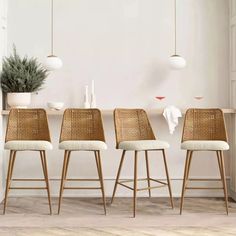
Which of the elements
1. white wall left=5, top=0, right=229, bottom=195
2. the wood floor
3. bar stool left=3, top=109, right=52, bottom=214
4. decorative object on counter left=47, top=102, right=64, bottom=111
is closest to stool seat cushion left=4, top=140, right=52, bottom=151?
bar stool left=3, top=109, right=52, bottom=214

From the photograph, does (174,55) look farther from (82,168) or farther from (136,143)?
(82,168)

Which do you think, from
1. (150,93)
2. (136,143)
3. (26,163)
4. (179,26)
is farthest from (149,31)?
(26,163)

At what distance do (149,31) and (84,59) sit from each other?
2.40ft

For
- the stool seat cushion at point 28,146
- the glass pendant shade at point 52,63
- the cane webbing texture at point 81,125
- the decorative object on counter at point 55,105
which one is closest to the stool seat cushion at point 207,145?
the cane webbing texture at point 81,125

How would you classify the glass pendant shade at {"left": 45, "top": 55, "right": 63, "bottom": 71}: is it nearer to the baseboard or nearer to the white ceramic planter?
the white ceramic planter

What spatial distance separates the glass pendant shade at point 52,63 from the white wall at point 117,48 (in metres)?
0.25

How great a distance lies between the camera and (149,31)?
461 cm

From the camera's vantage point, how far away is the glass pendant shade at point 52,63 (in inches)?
170

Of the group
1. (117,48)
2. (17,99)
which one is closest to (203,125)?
(117,48)

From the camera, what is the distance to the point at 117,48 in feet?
15.1

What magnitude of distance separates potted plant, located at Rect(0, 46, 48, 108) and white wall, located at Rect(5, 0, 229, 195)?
0.21 m

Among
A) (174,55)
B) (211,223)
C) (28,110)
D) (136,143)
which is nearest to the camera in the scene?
(211,223)

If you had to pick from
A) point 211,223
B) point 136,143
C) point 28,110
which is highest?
point 28,110

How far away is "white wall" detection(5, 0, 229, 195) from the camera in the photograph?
15.1ft
